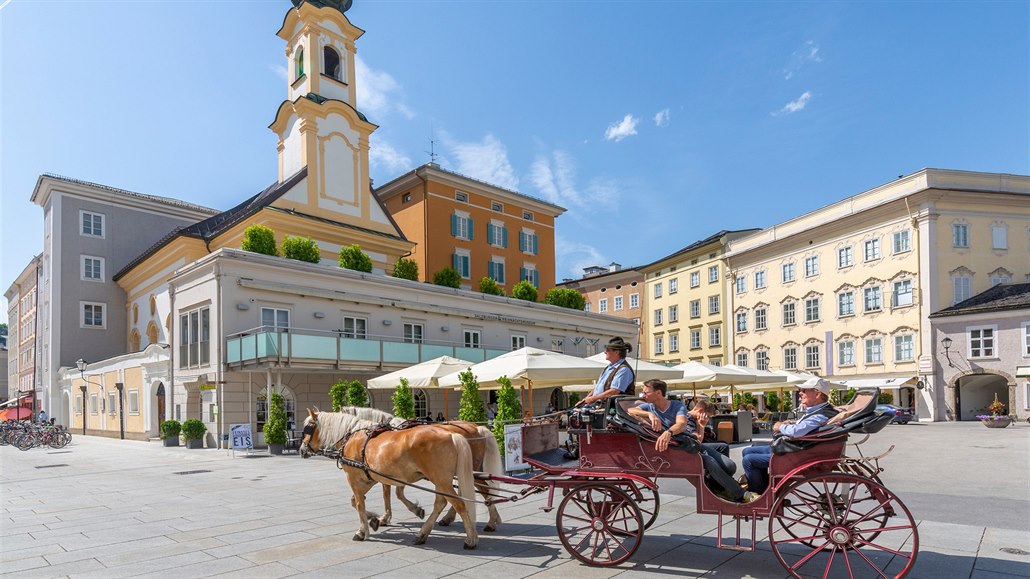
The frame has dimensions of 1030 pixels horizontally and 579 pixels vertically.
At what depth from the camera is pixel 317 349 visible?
70.5 feet

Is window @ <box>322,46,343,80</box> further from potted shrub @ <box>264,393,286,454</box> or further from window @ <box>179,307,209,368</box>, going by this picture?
potted shrub @ <box>264,393,286,454</box>

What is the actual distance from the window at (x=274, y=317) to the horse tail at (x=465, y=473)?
16.8 metres

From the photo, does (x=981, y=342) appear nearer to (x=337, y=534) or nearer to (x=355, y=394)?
(x=355, y=394)

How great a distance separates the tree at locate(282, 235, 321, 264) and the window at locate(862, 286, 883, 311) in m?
34.2

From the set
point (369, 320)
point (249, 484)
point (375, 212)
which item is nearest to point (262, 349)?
point (369, 320)

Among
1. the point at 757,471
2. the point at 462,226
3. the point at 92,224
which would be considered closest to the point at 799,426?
the point at 757,471

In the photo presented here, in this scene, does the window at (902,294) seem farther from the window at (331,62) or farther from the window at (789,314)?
the window at (331,62)

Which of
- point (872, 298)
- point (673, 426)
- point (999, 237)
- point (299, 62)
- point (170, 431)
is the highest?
point (299, 62)

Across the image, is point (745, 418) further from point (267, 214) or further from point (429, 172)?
point (429, 172)

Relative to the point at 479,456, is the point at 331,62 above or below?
above

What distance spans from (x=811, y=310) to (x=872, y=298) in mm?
4704

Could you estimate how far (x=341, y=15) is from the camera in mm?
33469

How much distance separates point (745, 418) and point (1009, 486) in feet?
29.3

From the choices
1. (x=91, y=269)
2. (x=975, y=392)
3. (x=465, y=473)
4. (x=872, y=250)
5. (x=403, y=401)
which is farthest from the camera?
(x=872, y=250)
